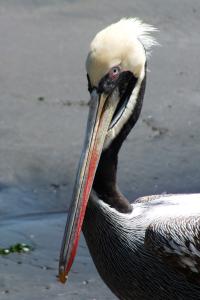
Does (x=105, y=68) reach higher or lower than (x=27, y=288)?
higher

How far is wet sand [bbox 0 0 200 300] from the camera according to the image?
20.5 ft

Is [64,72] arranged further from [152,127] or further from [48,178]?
[48,178]

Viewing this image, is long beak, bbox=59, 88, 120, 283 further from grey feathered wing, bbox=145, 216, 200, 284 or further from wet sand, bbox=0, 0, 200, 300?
wet sand, bbox=0, 0, 200, 300

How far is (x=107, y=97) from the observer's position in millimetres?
4887

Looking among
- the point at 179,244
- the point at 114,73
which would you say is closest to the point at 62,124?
the point at 114,73

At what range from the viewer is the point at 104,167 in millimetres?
4988

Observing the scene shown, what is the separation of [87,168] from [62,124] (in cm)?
342

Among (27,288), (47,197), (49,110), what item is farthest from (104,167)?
(49,110)

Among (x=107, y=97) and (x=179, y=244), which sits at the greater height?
(x=107, y=97)

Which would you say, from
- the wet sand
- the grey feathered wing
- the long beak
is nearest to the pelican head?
the long beak

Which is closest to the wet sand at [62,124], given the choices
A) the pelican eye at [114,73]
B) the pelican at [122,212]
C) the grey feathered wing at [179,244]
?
the pelican at [122,212]

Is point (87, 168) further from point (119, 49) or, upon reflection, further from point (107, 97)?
point (119, 49)

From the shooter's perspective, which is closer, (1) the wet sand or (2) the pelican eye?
(2) the pelican eye

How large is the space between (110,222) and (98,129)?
45 cm
